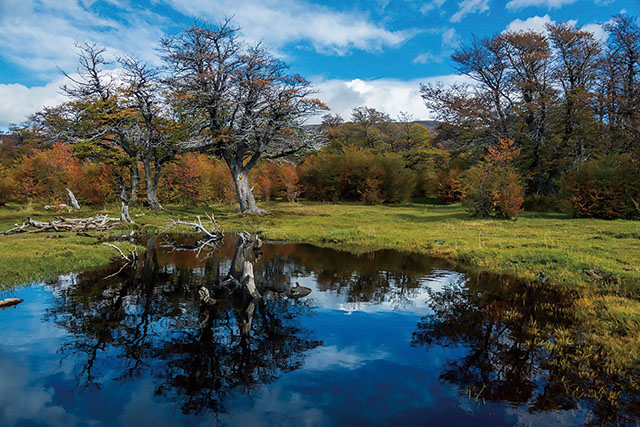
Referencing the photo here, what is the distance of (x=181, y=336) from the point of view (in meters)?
7.12

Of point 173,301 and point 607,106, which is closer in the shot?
point 173,301

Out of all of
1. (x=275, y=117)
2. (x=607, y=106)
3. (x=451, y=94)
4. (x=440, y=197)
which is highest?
(x=451, y=94)

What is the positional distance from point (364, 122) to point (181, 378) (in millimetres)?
58172

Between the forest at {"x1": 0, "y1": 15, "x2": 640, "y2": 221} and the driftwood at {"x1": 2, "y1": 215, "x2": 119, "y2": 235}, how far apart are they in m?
2.37

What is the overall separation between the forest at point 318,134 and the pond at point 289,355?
49.5 ft

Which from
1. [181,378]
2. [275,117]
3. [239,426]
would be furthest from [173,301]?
[275,117]

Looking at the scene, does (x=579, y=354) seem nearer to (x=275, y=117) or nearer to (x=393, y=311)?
(x=393, y=311)

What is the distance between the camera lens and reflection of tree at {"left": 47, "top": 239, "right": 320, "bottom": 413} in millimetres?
5720

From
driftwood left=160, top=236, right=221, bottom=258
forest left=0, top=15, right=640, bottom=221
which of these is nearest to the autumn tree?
forest left=0, top=15, right=640, bottom=221

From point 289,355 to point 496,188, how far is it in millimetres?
20931

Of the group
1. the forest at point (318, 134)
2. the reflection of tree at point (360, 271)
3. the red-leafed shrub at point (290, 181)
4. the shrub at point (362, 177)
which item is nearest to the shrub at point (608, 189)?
the forest at point (318, 134)

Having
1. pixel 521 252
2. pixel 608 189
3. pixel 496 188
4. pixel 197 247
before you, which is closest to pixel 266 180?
pixel 496 188

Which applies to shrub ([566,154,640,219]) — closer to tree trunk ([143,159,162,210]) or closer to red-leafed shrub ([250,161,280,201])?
tree trunk ([143,159,162,210])

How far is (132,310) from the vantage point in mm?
8422
